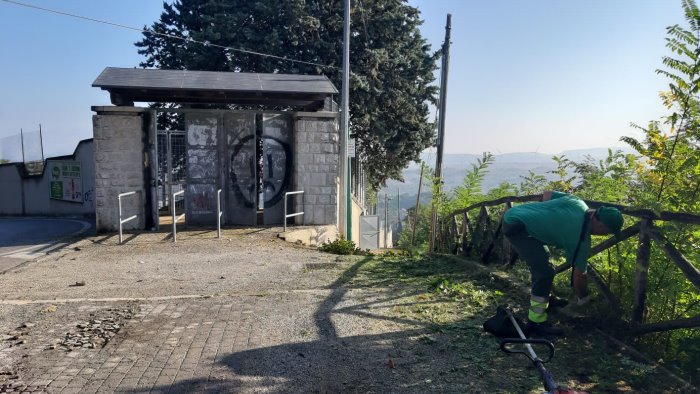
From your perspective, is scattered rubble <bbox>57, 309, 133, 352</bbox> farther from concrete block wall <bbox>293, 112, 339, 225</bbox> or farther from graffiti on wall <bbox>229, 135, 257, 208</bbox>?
concrete block wall <bbox>293, 112, 339, 225</bbox>

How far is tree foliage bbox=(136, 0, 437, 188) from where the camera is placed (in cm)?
1839

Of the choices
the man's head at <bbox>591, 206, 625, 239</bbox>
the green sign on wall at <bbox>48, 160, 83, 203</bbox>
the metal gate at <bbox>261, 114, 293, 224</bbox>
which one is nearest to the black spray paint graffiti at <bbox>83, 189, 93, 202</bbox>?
the green sign on wall at <bbox>48, 160, 83, 203</bbox>

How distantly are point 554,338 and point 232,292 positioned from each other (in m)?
3.83

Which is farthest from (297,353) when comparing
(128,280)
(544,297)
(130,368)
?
(128,280)

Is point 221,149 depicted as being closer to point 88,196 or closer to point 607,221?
point 88,196

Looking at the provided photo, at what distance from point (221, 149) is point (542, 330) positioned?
9.06 metres

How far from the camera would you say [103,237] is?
1049cm

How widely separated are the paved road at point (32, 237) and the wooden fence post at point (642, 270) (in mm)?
8669

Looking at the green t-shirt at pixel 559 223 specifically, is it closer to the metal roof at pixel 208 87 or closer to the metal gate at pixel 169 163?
the metal roof at pixel 208 87

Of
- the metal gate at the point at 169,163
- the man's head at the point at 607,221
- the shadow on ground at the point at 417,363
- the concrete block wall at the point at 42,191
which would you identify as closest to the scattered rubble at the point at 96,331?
the shadow on ground at the point at 417,363

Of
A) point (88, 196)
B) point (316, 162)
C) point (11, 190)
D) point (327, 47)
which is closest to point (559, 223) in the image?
point (316, 162)

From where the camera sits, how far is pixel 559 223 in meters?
4.34

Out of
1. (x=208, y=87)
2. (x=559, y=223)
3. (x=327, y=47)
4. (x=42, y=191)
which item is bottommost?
(x=42, y=191)

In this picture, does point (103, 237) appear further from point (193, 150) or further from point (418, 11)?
point (418, 11)
